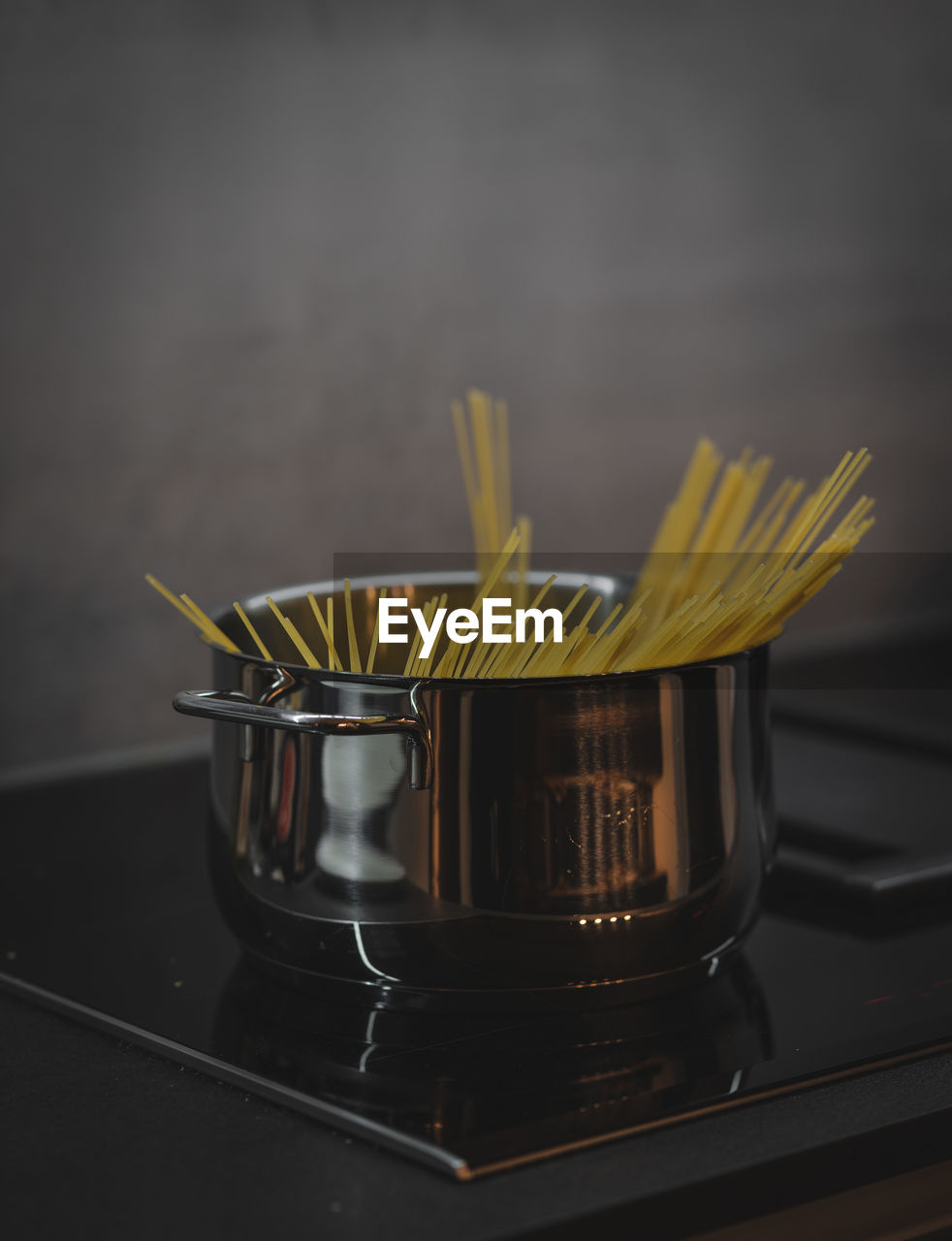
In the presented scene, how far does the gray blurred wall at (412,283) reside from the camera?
129 cm

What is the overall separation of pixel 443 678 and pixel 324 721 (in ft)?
0.18

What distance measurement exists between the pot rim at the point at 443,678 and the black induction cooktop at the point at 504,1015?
153 millimetres

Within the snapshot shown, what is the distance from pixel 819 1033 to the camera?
708mm

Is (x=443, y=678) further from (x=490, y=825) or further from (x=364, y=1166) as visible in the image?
(x=364, y=1166)

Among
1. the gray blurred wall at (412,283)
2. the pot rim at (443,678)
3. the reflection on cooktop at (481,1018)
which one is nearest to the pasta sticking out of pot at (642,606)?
the pot rim at (443,678)

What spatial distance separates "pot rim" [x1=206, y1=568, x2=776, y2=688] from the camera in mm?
666

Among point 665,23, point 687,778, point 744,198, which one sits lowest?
point 687,778

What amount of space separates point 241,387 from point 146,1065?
84 cm

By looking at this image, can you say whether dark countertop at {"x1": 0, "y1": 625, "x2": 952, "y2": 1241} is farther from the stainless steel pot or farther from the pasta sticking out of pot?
the pasta sticking out of pot

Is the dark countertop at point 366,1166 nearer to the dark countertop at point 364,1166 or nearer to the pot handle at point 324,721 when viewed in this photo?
the dark countertop at point 364,1166

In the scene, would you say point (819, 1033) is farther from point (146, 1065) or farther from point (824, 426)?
point (824, 426)

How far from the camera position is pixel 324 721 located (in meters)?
0.66

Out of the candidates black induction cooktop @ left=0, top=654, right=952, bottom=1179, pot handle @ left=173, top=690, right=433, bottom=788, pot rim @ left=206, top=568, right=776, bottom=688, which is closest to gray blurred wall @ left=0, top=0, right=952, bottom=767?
black induction cooktop @ left=0, top=654, right=952, bottom=1179

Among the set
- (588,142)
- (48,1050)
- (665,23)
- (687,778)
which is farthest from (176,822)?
(665,23)
